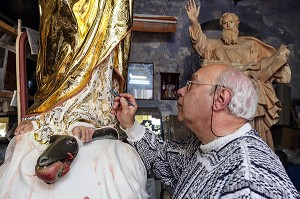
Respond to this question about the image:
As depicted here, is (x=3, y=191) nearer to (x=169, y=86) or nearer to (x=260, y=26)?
(x=169, y=86)

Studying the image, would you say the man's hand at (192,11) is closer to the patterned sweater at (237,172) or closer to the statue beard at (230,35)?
the statue beard at (230,35)

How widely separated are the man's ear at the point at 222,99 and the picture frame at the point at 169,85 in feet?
12.6

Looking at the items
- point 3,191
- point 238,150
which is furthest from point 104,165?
point 238,150

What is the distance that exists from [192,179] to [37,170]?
0.54m

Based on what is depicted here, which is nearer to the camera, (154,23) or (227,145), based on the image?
(227,145)

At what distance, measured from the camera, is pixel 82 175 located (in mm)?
1479

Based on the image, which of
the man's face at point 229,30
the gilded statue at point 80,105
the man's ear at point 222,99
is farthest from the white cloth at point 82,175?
the man's face at point 229,30

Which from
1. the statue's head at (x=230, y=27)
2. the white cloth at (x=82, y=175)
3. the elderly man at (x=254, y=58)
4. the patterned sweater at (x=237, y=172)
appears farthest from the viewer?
the statue's head at (x=230, y=27)

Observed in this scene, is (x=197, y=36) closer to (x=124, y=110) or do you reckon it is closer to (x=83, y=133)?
(x=124, y=110)

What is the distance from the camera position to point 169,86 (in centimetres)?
526

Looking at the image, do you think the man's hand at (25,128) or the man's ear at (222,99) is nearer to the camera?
the man's ear at (222,99)

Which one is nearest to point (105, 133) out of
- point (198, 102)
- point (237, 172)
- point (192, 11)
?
point (198, 102)

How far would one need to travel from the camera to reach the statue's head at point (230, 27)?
452 cm

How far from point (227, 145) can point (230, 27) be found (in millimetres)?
3455
